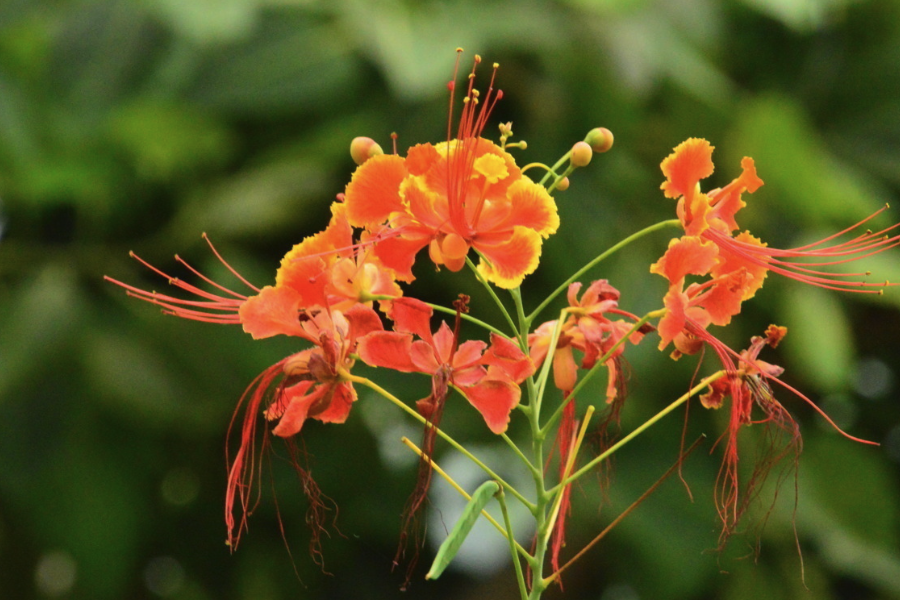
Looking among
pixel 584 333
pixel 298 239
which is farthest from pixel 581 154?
pixel 298 239

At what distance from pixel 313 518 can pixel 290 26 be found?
7.08 ft

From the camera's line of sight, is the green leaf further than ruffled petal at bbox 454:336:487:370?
No

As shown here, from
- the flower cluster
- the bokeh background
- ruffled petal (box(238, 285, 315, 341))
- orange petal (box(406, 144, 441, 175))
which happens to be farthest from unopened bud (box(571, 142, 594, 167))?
the bokeh background

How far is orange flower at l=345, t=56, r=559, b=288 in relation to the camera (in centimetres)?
79

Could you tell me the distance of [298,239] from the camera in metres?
2.73

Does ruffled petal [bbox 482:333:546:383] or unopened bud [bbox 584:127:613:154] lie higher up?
unopened bud [bbox 584:127:613:154]

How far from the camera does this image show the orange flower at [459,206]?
0.79 m

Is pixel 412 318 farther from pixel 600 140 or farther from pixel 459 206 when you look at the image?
pixel 600 140

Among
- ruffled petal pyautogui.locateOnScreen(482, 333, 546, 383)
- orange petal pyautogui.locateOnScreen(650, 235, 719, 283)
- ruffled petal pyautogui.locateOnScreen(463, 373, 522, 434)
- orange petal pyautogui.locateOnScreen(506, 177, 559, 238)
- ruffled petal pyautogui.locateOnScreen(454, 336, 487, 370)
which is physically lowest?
ruffled petal pyautogui.locateOnScreen(463, 373, 522, 434)

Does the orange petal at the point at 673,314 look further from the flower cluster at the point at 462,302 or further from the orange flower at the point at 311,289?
the orange flower at the point at 311,289

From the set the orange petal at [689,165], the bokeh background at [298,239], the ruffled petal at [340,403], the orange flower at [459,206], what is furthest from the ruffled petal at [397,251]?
the bokeh background at [298,239]

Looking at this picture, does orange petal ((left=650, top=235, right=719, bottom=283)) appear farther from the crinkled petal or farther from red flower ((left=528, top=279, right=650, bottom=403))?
the crinkled petal

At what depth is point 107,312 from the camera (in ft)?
8.64

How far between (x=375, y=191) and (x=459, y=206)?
0.24 ft
